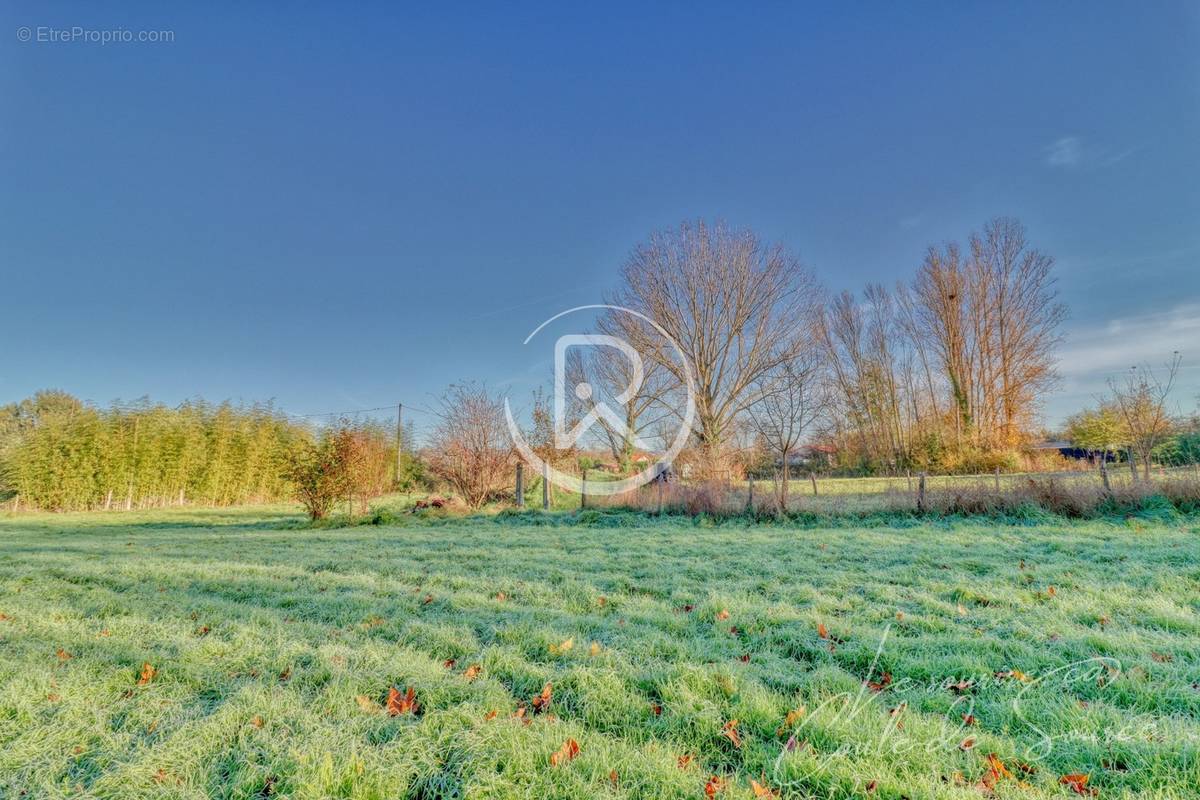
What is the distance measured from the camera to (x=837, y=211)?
1581 centimetres

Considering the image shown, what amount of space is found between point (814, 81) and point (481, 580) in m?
13.8

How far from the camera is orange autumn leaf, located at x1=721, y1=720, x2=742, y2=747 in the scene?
1.91 m

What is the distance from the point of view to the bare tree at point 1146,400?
11.2 meters

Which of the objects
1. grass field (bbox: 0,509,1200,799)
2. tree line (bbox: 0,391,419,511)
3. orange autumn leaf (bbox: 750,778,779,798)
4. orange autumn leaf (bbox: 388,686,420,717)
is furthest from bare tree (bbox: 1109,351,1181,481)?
tree line (bbox: 0,391,419,511)

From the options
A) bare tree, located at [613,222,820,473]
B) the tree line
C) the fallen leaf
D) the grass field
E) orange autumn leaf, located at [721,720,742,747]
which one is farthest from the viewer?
bare tree, located at [613,222,820,473]

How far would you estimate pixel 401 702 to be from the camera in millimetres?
2201

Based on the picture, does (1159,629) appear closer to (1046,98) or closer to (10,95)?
(1046,98)

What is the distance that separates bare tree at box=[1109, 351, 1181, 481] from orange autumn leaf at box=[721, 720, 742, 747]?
14634 millimetres

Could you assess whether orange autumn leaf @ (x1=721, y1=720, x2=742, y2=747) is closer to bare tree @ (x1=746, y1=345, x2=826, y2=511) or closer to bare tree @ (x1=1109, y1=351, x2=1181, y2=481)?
bare tree @ (x1=746, y1=345, x2=826, y2=511)

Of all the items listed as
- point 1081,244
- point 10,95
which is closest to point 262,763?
point 10,95

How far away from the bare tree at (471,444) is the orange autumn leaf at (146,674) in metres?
11.0

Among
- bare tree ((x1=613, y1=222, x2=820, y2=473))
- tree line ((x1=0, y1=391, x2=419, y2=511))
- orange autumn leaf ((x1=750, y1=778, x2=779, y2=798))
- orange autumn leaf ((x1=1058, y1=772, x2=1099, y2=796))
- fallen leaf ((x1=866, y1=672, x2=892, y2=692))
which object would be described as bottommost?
fallen leaf ((x1=866, y1=672, x2=892, y2=692))

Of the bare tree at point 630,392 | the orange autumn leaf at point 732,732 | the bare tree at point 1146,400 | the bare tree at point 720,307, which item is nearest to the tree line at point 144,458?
the bare tree at point 630,392

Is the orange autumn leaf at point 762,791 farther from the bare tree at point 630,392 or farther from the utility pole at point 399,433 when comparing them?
the utility pole at point 399,433
